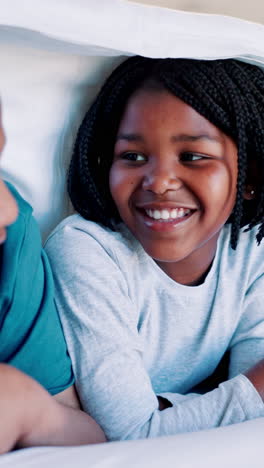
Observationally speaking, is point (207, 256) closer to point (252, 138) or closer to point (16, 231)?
point (252, 138)

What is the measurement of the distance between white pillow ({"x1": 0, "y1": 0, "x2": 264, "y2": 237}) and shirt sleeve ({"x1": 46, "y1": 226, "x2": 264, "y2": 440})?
0.35 feet

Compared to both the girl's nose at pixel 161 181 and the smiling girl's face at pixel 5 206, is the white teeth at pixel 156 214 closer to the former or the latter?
the girl's nose at pixel 161 181

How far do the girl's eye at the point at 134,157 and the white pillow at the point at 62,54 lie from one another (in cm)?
9

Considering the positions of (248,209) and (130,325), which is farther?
(248,209)

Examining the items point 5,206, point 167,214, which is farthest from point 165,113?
point 5,206

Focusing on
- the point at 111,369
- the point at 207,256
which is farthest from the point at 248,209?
the point at 111,369

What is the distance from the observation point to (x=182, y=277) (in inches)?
36.2

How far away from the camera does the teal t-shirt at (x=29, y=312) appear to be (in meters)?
0.64

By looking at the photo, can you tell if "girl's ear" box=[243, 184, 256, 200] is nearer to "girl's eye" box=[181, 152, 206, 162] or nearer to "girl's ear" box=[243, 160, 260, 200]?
"girl's ear" box=[243, 160, 260, 200]

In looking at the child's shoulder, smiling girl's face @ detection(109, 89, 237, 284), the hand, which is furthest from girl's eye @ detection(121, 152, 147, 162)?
the hand

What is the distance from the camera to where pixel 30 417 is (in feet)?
1.96

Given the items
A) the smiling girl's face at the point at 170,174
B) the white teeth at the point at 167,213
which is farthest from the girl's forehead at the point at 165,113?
the white teeth at the point at 167,213

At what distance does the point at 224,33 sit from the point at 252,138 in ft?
0.51

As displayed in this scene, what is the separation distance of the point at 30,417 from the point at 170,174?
343mm
